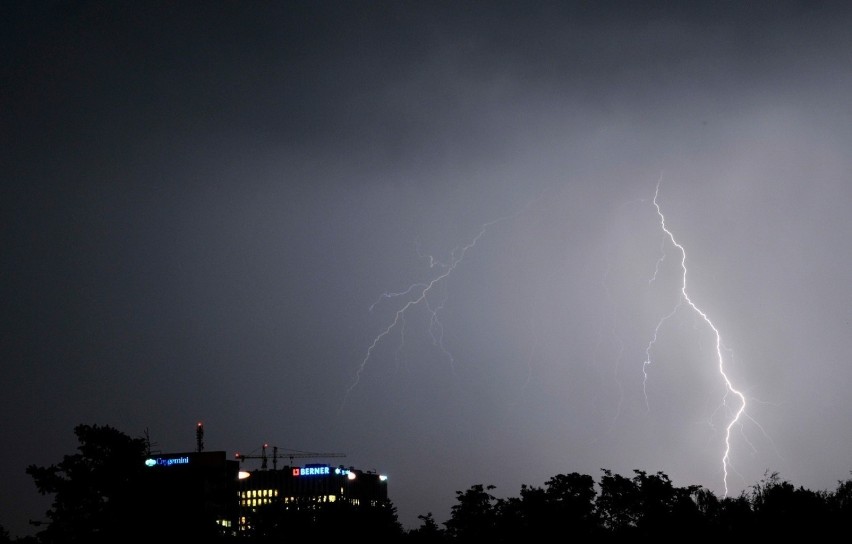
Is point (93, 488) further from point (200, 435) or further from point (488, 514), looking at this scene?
point (200, 435)

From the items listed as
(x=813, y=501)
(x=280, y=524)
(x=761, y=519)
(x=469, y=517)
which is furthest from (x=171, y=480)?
(x=813, y=501)

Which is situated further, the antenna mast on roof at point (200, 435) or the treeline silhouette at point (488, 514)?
the antenna mast on roof at point (200, 435)

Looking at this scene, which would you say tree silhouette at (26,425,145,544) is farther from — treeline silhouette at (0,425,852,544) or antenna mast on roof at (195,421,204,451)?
antenna mast on roof at (195,421,204,451)

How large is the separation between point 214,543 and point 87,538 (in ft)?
13.1

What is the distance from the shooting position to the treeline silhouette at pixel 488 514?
77.7ft

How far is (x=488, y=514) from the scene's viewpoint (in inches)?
1300

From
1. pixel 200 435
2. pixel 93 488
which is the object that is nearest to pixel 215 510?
pixel 93 488

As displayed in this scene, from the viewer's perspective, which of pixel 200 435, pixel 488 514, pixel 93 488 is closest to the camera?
pixel 93 488

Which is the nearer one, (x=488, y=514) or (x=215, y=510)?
(x=215, y=510)

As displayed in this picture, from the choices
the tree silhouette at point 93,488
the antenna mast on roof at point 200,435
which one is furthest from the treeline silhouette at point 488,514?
the antenna mast on roof at point 200,435

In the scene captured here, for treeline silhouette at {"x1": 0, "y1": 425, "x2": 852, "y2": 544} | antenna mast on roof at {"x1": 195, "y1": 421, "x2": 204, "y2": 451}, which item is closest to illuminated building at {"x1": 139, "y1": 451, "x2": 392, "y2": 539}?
A: treeline silhouette at {"x1": 0, "y1": 425, "x2": 852, "y2": 544}

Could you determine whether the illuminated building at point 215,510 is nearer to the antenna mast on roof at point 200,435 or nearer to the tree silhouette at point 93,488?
the tree silhouette at point 93,488

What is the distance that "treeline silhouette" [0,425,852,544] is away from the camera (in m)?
23.7

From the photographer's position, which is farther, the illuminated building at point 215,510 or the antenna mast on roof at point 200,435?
the antenna mast on roof at point 200,435
